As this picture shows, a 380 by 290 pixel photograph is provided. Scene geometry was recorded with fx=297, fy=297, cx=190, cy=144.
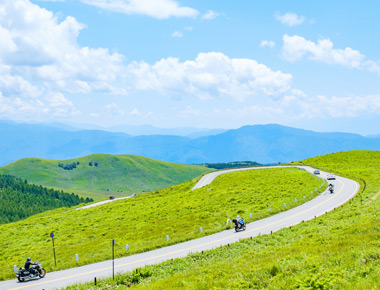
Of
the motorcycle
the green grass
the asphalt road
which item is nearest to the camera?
the asphalt road

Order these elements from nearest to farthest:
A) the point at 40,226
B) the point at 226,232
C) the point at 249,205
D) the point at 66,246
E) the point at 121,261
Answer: the point at 121,261 < the point at 226,232 < the point at 66,246 < the point at 249,205 < the point at 40,226

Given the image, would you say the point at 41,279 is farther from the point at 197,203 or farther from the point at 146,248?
the point at 197,203

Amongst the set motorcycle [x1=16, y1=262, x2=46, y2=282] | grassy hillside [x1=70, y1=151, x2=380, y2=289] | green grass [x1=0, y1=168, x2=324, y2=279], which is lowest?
green grass [x1=0, y1=168, x2=324, y2=279]

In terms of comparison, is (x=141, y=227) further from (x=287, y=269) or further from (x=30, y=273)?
(x=287, y=269)

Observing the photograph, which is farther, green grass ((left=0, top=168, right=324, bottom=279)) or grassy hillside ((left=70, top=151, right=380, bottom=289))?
green grass ((left=0, top=168, right=324, bottom=279))

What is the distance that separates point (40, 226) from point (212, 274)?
58320 millimetres

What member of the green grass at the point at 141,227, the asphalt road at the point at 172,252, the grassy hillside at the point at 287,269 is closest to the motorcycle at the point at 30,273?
the asphalt road at the point at 172,252

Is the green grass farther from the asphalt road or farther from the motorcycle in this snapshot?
the motorcycle

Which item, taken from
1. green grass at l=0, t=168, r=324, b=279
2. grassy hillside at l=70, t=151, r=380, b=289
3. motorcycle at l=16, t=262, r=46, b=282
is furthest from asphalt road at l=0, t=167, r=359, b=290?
grassy hillside at l=70, t=151, r=380, b=289

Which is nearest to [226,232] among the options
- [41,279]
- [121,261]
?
[121,261]

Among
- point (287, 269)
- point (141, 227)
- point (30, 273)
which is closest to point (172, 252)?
point (30, 273)

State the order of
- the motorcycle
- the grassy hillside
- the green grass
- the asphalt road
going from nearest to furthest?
the grassy hillside, the asphalt road, the motorcycle, the green grass

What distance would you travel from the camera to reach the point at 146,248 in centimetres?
3194

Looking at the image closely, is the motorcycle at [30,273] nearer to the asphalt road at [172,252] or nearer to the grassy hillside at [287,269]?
the asphalt road at [172,252]
